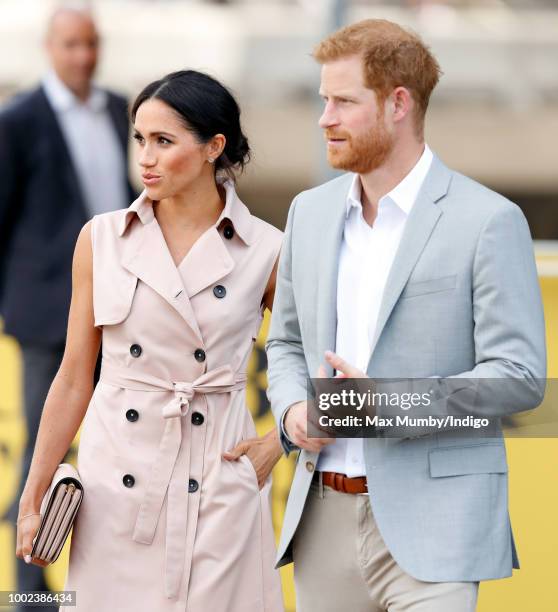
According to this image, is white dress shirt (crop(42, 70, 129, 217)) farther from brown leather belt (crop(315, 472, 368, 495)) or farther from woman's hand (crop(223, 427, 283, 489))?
brown leather belt (crop(315, 472, 368, 495))

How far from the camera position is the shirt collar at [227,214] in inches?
172

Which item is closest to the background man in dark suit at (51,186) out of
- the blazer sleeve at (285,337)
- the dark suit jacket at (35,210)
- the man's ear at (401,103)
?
the dark suit jacket at (35,210)

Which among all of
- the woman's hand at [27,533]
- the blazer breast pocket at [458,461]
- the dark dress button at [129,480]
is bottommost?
the woman's hand at [27,533]

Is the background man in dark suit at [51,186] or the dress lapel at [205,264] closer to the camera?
the dress lapel at [205,264]

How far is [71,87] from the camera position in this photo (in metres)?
7.08

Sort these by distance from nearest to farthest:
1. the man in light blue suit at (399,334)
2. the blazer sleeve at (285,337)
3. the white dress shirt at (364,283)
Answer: the man in light blue suit at (399,334), the white dress shirt at (364,283), the blazer sleeve at (285,337)

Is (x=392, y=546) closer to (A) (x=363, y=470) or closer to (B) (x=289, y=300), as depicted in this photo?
(A) (x=363, y=470)

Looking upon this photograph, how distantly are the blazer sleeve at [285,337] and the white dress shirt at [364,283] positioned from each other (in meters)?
0.21

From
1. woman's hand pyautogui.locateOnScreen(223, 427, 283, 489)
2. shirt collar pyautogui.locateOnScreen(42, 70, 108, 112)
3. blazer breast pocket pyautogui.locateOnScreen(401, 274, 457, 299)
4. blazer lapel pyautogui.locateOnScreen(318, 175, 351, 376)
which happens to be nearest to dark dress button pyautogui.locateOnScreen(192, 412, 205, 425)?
woman's hand pyautogui.locateOnScreen(223, 427, 283, 489)

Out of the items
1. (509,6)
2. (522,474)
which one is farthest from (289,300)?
(509,6)

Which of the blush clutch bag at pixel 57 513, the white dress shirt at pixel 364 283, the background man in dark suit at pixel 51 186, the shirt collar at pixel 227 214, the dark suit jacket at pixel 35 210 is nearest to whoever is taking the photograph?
the white dress shirt at pixel 364 283

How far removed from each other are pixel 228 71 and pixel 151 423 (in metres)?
19.9

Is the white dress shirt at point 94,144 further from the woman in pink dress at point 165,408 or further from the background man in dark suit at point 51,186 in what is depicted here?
the woman in pink dress at point 165,408

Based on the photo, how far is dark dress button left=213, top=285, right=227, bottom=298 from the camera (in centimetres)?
430
